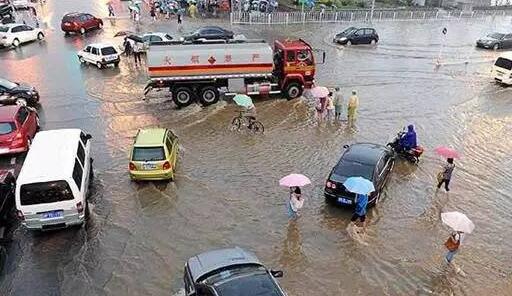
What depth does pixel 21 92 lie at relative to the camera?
21203mm

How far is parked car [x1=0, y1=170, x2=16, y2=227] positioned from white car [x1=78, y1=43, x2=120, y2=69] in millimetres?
14245

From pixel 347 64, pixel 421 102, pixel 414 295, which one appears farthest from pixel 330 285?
pixel 347 64

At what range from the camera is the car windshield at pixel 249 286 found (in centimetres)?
876

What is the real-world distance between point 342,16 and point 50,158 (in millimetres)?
33504

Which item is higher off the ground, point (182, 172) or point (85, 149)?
point (85, 149)

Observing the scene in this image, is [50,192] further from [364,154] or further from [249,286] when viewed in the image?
[364,154]

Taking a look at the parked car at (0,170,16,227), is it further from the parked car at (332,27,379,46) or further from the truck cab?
the parked car at (332,27,379,46)

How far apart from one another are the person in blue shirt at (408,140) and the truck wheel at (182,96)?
9.60 m

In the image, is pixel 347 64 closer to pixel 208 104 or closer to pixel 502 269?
pixel 208 104

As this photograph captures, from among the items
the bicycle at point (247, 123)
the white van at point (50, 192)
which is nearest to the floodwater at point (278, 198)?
the bicycle at point (247, 123)

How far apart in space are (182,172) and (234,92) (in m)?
6.97

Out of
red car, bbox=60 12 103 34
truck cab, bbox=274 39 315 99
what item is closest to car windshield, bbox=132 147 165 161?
truck cab, bbox=274 39 315 99

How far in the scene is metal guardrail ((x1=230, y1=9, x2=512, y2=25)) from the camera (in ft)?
130

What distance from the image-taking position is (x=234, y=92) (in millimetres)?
21938
